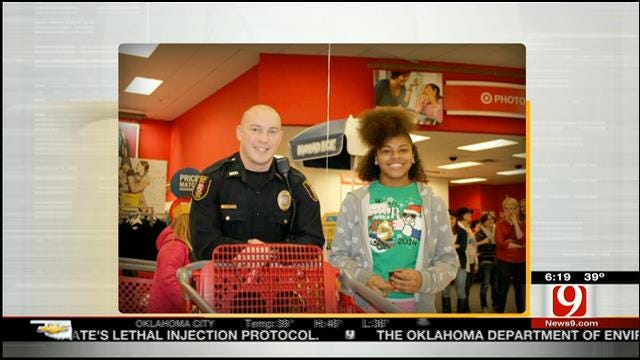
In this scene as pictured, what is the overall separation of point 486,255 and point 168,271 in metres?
1.75

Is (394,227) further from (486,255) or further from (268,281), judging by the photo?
(268,281)

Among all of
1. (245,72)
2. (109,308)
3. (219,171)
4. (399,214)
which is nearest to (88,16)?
(245,72)

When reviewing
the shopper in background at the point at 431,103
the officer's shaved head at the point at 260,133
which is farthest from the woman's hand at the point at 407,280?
the officer's shaved head at the point at 260,133

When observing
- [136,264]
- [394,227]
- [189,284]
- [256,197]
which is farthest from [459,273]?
[136,264]

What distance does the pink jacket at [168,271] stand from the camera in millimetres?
2955

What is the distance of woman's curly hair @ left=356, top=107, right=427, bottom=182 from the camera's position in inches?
117

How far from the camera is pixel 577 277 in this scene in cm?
302

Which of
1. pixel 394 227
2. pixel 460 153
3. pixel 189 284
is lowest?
pixel 189 284

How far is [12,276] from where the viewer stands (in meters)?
3.06

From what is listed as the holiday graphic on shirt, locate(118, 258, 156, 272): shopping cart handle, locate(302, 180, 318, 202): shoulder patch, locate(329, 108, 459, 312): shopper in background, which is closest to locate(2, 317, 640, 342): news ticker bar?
locate(329, 108, 459, 312): shopper in background

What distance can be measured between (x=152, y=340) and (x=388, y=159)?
1683mm

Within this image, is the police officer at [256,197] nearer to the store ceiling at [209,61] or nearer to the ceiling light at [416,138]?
the store ceiling at [209,61]

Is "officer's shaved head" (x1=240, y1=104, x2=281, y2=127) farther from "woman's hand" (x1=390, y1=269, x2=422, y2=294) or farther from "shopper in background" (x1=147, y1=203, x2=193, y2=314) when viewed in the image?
"woman's hand" (x1=390, y1=269, x2=422, y2=294)

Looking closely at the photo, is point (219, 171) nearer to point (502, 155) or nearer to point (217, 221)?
point (217, 221)
